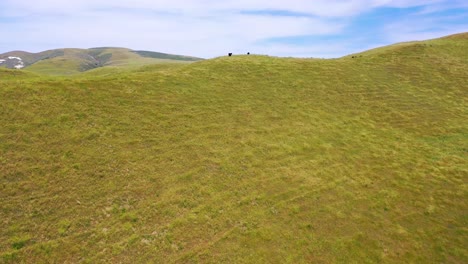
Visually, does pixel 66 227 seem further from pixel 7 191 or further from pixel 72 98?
pixel 72 98

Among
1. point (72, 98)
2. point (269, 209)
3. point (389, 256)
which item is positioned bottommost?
point (389, 256)

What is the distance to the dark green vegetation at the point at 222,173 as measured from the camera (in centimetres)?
1898

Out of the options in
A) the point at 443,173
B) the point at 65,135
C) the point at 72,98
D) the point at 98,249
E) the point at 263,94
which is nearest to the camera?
the point at 98,249

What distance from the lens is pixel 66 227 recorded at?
18.5 metres

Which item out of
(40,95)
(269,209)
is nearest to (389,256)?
(269,209)

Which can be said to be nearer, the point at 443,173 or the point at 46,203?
the point at 46,203

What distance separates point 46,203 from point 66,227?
2571mm

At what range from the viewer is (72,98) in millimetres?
30719

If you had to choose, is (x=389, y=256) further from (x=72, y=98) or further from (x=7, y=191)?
(x=72, y=98)

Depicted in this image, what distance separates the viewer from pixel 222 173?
83.9 feet

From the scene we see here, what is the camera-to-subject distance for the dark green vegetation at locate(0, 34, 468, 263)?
747 inches

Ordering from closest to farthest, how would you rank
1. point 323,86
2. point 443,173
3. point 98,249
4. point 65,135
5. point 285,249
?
point 98,249 < point 285,249 < point 65,135 < point 443,173 < point 323,86

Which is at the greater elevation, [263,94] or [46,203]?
[263,94]

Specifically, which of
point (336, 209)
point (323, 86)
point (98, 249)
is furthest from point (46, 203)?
point (323, 86)
